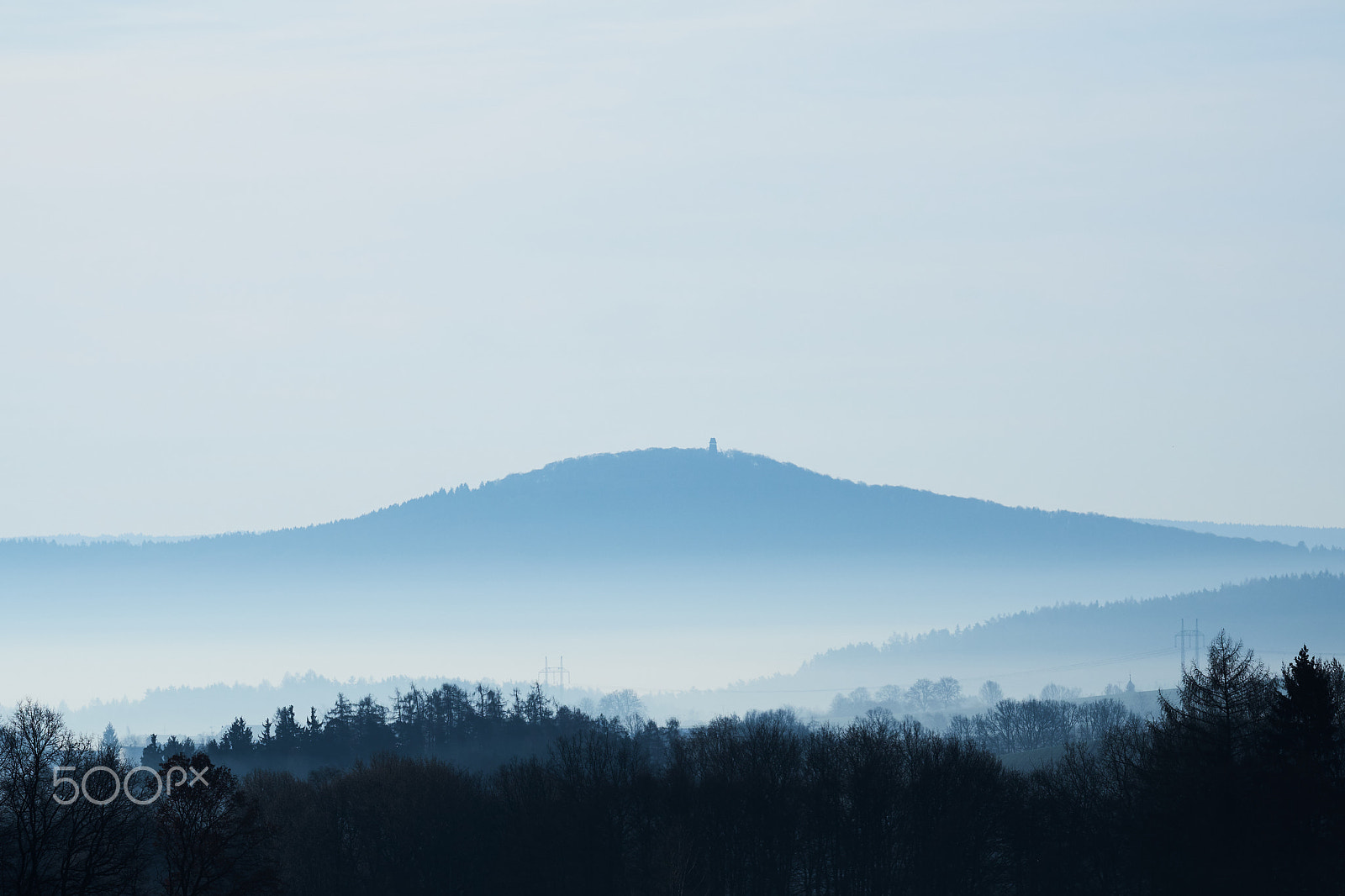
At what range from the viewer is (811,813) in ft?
323

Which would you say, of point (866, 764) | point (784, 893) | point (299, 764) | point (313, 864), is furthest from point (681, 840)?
point (299, 764)

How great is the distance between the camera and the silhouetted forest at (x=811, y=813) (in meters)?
66.6

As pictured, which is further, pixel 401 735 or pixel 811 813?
pixel 401 735

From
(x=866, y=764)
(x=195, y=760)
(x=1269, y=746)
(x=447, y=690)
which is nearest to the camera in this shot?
(x=195, y=760)

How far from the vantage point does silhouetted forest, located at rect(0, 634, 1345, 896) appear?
66.6m

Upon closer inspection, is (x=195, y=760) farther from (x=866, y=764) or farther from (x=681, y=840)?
(x=866, y=764)

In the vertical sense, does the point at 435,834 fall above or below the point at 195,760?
below

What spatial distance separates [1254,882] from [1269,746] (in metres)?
6.42

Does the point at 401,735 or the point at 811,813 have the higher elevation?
the point at 401,735

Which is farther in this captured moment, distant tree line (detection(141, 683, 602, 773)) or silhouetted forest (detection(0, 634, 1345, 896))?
distant tree line (detection(141, 683, 602, 773))

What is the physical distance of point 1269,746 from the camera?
68125mm

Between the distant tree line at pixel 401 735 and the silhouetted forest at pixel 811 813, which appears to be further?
the distant tree line at pixel 401 735

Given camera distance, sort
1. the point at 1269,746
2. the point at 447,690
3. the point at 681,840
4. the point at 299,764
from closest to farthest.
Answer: the point at 1269,746, the point at 681,840, the point at 299,764, the point at 447,690

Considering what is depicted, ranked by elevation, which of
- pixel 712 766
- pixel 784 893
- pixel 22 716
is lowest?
pixel 784 893
